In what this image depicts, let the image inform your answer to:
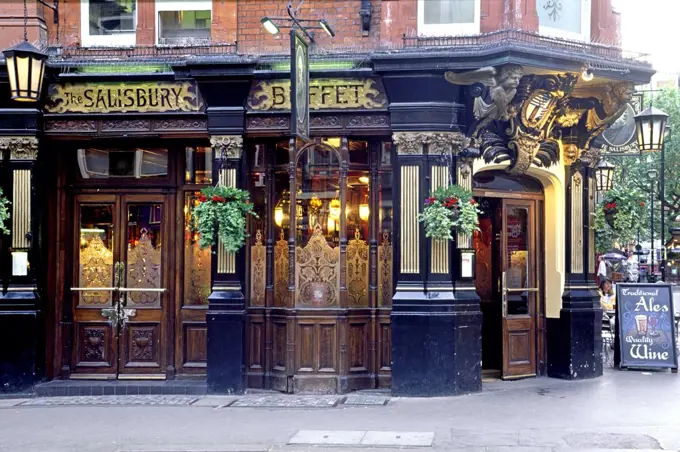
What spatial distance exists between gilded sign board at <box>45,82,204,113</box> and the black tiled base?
3.85 m

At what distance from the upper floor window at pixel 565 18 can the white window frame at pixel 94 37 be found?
18.8 ft

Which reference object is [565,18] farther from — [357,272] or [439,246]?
[357,272]

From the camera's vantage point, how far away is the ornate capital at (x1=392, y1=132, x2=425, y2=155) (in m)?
11.8

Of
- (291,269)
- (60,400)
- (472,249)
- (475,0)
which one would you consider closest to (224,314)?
(291,269)

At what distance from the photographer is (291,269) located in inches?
478

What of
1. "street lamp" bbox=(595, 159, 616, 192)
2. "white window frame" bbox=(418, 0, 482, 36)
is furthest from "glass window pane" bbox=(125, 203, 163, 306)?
"street lamp" bbox=(595, 159, 616, 192)

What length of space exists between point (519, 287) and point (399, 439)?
190 inches

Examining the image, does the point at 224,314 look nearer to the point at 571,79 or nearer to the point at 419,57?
the point at 419,57

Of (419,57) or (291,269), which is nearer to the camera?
(419,57)

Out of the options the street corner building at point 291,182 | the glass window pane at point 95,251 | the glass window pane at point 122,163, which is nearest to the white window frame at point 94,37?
the street corner building at point 291,182

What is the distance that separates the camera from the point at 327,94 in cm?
1204

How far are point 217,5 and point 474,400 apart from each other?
6.47m

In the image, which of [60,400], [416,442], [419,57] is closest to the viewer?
[416,442]

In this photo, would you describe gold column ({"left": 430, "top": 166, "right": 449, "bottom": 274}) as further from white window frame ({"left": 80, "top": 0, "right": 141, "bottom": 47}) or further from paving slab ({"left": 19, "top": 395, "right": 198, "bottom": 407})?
white window frame ({"left": 80, "top": 0, "right": 141, "bottom": 47})
